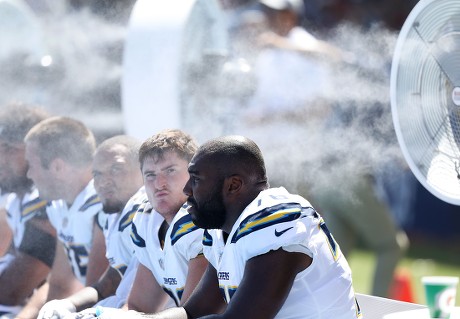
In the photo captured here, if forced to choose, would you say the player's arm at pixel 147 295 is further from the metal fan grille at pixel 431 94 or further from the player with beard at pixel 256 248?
the metal fan grille at pixel 431 94

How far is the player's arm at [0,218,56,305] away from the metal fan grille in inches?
83.3

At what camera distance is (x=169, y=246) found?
368cm

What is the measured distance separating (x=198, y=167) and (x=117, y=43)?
125 inches

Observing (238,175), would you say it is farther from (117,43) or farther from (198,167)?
(117,43)

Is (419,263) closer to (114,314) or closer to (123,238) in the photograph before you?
(123,238)

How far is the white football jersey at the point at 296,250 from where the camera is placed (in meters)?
2.82

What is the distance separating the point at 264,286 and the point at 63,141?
2276mm

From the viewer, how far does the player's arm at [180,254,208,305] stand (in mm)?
3496

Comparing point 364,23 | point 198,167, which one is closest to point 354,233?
point 364,23

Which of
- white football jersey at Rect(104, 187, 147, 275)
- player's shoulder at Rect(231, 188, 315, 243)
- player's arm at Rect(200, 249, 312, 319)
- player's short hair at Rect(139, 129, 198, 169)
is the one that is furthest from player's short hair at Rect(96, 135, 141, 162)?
player's arm at Rect(200, 249, 312, 319)

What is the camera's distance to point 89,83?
237 inches

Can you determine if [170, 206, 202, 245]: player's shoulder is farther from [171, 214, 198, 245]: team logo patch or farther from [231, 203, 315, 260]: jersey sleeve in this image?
[231, 203, 315, 260]: jersey sleeve

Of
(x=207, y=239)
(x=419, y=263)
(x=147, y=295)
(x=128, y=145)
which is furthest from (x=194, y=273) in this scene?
(x=419, y=263)

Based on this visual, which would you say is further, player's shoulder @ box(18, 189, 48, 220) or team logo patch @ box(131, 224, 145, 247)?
player's shoulder @ box(18, 189, 48, 220)
